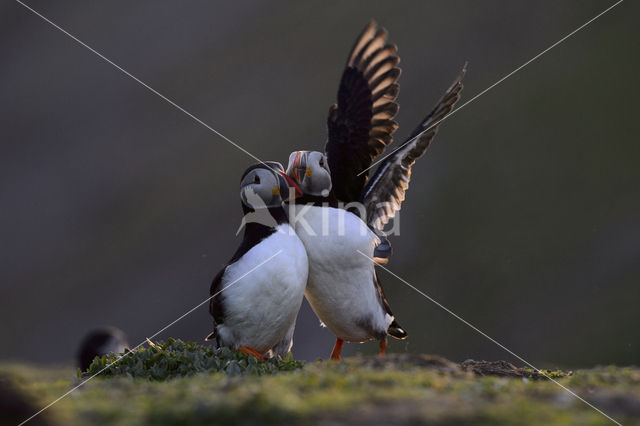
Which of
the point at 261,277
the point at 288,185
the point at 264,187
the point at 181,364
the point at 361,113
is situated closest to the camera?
the point at 181,364

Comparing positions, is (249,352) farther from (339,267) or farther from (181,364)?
(339,267)

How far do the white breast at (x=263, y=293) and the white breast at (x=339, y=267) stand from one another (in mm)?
406

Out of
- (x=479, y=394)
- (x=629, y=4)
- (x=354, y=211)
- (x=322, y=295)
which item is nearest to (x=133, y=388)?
(x=479, y=394)

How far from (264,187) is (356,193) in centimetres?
156

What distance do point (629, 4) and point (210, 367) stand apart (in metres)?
24.7

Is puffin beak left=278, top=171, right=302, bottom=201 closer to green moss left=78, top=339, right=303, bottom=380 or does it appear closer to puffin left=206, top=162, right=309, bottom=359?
puffin left=206, top=162, right=309, bottom=359

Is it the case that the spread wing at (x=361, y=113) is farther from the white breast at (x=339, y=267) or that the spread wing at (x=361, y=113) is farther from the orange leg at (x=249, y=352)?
the orange leg at (x=249, y=352)

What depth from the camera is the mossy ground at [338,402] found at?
317cm

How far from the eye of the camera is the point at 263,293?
19.6ft

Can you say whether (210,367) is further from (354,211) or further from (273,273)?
(354,211)

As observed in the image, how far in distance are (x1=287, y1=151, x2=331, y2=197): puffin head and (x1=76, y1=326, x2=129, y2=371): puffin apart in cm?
452

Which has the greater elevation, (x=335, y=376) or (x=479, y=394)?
(x=335, y=376)

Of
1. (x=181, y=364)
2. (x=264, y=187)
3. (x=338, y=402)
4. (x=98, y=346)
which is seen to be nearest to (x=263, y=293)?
(x=181, y=364)

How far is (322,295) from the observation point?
6820 mm
